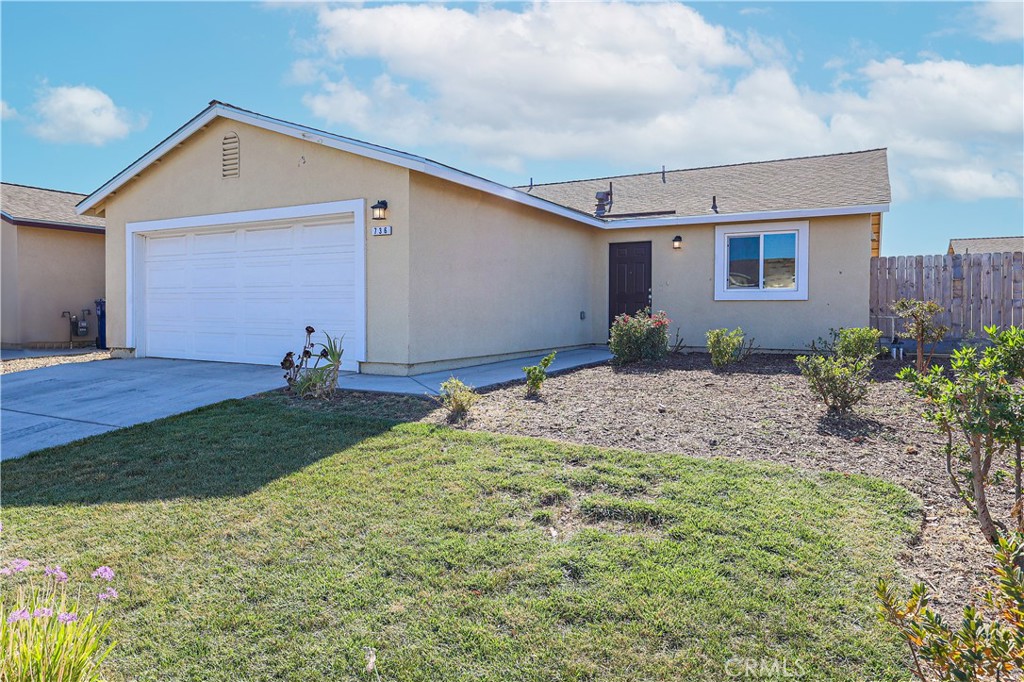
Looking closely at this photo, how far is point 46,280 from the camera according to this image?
15289 mm

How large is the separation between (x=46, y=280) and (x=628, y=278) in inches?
543

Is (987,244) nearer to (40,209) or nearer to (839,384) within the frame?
(839,384)

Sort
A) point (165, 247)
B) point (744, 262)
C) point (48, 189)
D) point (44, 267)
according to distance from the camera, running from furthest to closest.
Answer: point (48, 189), point (44, 267), point (744, 262), point (165, 247)

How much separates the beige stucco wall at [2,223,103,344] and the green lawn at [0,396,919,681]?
11708mm

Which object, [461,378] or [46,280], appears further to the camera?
[46,280]

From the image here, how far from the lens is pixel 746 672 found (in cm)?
257

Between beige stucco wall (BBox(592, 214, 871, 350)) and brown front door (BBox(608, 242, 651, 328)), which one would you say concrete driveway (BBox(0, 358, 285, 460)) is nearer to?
brown front door (BBox(608, 242, 651, 328))

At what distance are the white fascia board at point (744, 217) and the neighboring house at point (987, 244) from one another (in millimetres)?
20932

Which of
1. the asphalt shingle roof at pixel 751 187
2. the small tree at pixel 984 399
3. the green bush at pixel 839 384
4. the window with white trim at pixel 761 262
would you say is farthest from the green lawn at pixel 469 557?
the asphalt shingle roof at pixel 751 187

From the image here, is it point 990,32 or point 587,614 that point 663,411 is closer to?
point 587,614

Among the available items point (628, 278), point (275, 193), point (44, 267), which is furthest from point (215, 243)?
point (628, 278)

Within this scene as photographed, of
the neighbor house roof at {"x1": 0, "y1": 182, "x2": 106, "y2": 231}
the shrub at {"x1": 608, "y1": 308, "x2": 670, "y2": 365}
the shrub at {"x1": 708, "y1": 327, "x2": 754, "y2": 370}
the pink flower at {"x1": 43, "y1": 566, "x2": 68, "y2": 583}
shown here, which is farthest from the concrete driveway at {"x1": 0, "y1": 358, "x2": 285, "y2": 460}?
the shrub at {"x1": 708, "y1": 327, "x2": 754, "y2": 370}

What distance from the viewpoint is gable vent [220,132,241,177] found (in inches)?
418

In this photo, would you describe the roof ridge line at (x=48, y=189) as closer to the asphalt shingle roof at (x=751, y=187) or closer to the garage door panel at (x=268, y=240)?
the garage door panel at (x=268, y=240)
